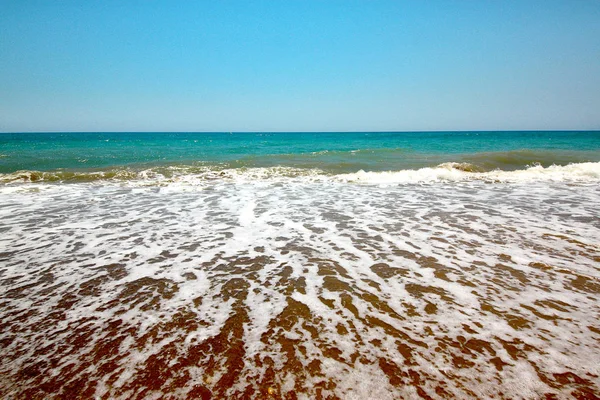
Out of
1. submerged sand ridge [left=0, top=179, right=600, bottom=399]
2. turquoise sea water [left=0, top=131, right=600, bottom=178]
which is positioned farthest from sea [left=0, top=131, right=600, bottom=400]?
turquoise sea water [left=0, top=131, right=600, bottom=178]

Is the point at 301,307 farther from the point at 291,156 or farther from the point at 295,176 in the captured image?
the point at 291,156

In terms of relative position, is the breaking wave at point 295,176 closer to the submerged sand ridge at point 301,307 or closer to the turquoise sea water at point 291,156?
the turquoise sea water at point 291,156

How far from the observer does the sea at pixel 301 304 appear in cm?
224

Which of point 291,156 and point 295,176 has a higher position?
point 291,156

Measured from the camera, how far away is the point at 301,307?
325cm

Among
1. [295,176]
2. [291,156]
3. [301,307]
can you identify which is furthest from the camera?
[291,156]

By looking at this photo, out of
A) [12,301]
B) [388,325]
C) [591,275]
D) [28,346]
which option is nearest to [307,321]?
[388,325]

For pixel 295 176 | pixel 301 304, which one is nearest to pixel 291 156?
pixel 295 176

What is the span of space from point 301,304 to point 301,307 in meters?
0.07

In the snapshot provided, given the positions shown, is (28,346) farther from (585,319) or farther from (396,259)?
(585,319)

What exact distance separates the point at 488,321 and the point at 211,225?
498 cm

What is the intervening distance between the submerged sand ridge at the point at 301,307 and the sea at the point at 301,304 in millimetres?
17

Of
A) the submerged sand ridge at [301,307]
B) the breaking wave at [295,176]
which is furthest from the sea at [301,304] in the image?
the breaking wave at [295,176]

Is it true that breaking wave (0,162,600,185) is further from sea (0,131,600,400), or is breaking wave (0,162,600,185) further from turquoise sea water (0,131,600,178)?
sea (0,131,600,400)
